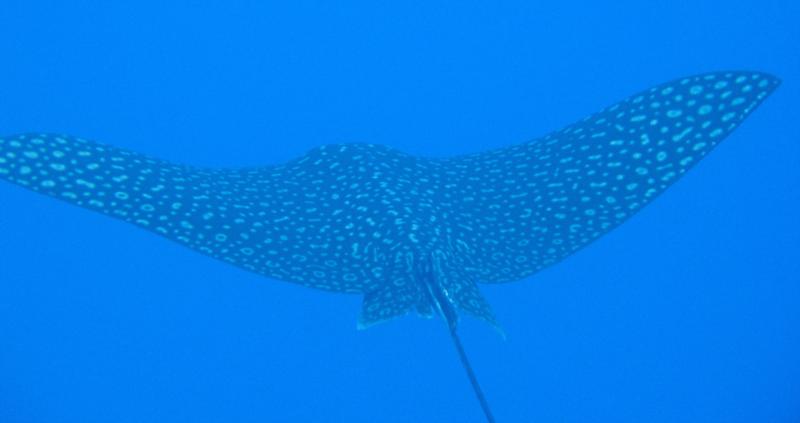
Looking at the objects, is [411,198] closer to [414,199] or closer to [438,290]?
[414,199]

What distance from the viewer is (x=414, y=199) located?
4.40m

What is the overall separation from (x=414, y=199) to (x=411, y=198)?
0.06 feet

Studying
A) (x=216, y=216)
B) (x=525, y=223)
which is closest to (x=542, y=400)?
(x=525, y=223)

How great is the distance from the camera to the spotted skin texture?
12.7ft

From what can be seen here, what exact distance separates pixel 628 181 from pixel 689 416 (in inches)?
175

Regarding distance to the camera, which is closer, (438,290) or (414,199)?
(438,290)

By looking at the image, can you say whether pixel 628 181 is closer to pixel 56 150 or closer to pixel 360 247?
pixel 360 247

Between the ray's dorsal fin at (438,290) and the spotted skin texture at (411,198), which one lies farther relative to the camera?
the spotted skin texture at (411,198)

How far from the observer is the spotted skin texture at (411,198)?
3.86 meters

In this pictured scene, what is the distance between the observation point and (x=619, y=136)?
178 inches

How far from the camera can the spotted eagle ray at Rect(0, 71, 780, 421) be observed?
151 inches

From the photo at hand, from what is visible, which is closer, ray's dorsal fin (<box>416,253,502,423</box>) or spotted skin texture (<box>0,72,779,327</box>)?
ray's dorsal fin (<box>416,253,502,423</box>)

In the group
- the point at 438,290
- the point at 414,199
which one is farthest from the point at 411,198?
the point at 438,290

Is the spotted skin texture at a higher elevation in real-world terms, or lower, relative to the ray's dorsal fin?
higher
